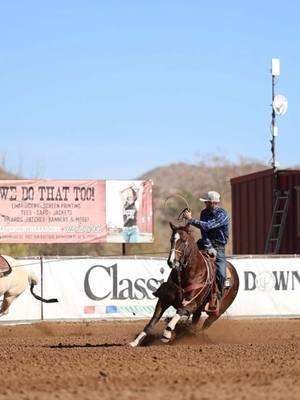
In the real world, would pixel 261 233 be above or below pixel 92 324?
above

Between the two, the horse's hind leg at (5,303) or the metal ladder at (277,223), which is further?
the metal ladder at (277,223)

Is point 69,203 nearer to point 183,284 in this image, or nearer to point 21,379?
point 183,284

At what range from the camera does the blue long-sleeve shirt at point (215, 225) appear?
14.3m

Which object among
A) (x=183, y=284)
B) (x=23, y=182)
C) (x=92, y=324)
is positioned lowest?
(x=92, y=324)

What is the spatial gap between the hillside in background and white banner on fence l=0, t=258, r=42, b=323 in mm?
3180

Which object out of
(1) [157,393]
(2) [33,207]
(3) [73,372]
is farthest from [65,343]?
(2) [33,207]

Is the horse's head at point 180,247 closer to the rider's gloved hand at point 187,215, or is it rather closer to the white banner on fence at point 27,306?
the rider's gloved hand at point 187,215

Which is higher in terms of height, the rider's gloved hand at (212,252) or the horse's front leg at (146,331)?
the rider's gloved hand at (212,252)

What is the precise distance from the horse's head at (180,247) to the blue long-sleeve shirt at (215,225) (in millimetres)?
628

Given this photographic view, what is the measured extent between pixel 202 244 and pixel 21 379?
557 centimetres

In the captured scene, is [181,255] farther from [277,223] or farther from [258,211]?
[258,211]

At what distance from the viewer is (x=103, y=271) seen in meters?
22.5

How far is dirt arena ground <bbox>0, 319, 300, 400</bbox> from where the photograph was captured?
865cm

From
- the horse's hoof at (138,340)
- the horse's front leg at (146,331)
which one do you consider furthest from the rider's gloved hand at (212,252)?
the horse's hoof at (138,340)
